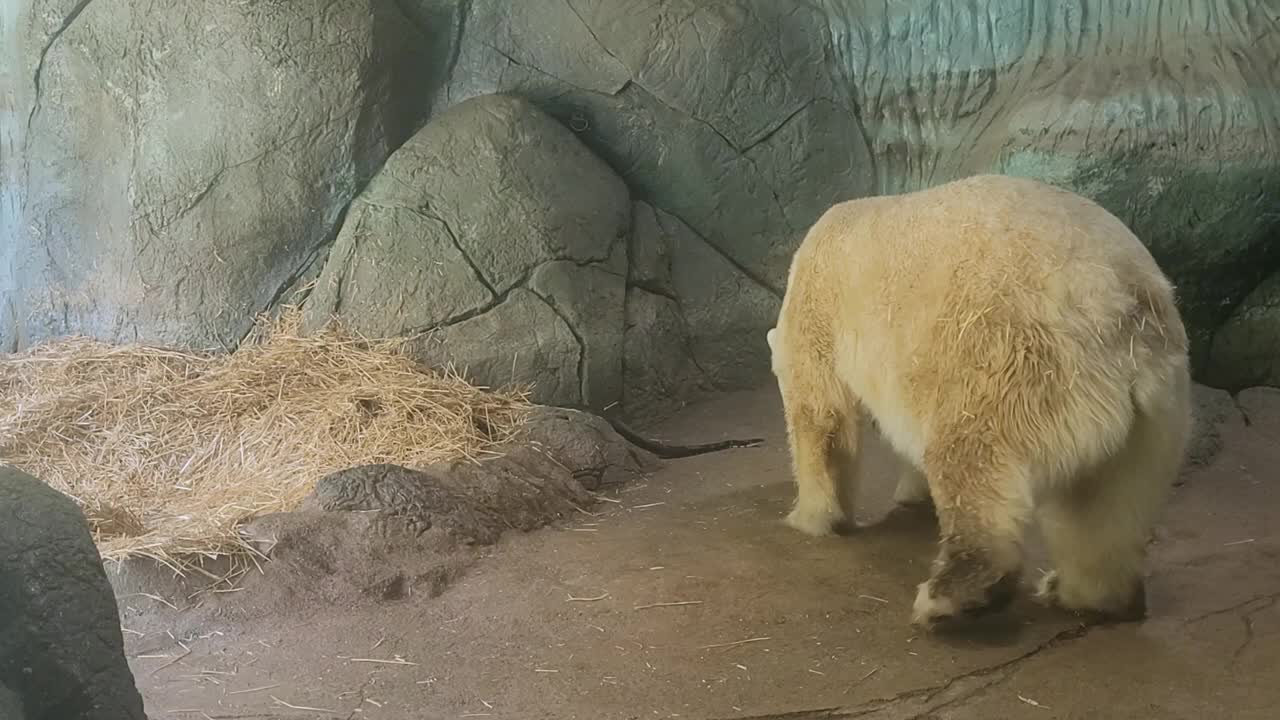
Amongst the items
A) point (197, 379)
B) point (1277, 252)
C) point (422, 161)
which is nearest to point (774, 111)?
point (422, 161)

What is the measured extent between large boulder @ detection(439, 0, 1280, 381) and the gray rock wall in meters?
0.02

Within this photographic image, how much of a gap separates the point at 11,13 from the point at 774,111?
19.0 ft

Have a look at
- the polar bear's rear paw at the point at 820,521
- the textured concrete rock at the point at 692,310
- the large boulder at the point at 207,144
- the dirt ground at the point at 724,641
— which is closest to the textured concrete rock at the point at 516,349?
the textured concrete rock at the point at 692,310

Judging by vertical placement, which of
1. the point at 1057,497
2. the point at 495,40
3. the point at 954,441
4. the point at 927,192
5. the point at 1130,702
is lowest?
the point at 1130,702

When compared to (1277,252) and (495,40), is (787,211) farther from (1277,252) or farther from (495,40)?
(1277,252)

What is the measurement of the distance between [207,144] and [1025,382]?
607cm

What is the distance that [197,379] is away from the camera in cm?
715

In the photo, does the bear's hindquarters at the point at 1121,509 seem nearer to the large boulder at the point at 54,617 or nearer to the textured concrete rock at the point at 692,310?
the large boulder at the point at 54,617

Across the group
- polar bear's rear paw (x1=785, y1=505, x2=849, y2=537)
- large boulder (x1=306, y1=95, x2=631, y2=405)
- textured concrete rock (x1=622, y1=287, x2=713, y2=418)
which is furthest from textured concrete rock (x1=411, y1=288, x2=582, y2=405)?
polar bear's rear paw (x1=785, y1=505, x2=849, y2=537)

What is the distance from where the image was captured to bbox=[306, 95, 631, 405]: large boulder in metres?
7.31

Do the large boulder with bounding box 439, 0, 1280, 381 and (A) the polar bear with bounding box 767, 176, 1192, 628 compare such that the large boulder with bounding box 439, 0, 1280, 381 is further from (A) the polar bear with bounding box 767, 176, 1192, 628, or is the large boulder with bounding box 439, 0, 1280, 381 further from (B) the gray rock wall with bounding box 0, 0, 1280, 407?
(A) the polar bear with bounding box 767, 176, 1192, 628

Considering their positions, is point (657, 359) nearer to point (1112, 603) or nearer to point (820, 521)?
point (820, 521)

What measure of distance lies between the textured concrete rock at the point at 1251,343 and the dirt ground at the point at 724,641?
190cm

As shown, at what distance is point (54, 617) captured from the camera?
2.59 m
